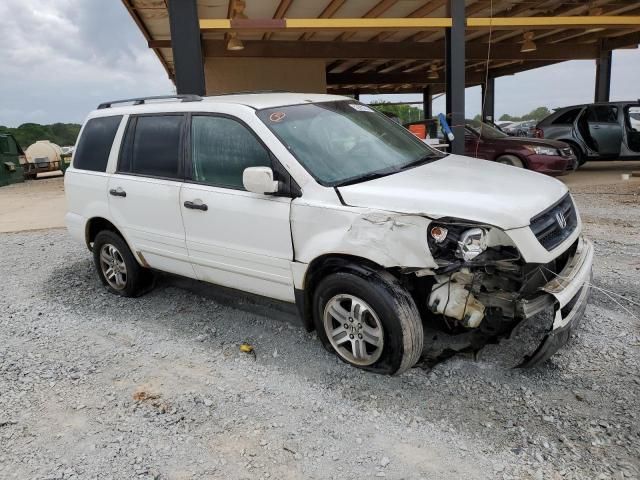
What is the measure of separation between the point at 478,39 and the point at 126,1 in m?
9.28

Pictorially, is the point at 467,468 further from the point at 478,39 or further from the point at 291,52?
the point at 478,39

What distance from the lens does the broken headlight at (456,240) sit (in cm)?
288

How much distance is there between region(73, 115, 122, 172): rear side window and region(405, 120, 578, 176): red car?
7811 mm

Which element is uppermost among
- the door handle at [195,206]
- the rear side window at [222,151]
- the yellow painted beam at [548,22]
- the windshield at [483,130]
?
the yellow painted beam at [548,22]

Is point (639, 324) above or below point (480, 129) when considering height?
below

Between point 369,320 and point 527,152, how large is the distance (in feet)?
26.6

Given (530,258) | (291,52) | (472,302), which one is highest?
(291,52)

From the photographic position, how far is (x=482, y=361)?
3.39 metres

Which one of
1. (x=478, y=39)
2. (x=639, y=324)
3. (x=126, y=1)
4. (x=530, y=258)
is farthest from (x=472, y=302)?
(x=478, y=39)

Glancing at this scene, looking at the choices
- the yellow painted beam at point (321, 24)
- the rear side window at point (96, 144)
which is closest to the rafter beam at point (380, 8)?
the yellow painted beam at point (321, 24)

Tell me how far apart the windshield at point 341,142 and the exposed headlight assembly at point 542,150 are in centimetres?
666

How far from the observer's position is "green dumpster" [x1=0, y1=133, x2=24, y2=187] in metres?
17.3

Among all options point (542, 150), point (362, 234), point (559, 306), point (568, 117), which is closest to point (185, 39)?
point (362, 234)

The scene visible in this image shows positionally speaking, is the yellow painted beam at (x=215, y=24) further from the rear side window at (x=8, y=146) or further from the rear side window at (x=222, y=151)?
the rear side window at (x=8, y=146)
